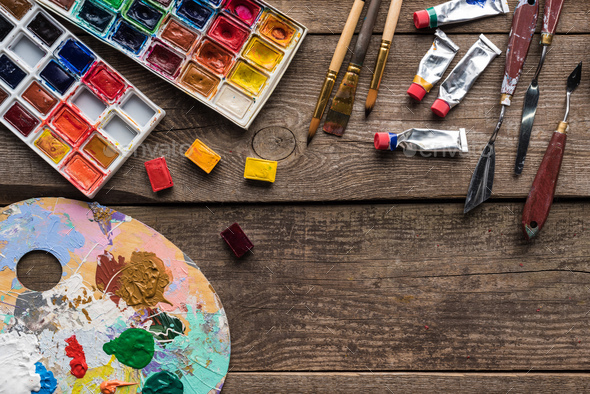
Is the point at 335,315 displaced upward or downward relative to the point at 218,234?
downward

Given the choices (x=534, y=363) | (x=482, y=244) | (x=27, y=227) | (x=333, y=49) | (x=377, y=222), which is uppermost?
(x=333, y=49)

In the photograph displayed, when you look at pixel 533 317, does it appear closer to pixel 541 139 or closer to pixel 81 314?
pixel 541 139

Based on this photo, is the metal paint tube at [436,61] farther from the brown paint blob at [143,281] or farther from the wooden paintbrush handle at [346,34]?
the brown paint blob at [143,281]

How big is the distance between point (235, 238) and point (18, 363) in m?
0.69

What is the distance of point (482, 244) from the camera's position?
1.11 metres

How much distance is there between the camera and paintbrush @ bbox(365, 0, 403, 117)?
107cm

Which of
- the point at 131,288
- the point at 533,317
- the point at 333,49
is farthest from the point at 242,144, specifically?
the point at 533,317

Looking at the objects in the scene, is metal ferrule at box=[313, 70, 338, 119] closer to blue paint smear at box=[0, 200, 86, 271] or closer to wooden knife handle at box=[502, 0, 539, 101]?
wooden knife handle at box=[502, 0, 539, 101]

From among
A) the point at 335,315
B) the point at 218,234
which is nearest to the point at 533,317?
the point at 335,315

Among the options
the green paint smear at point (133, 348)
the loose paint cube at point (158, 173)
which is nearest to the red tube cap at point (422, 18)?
the loose paint cube at point (158, 173)

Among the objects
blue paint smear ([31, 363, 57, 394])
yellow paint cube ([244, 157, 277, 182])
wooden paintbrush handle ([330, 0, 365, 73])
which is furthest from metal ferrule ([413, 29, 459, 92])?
blue paint smear ([31, 363, 57, 394])

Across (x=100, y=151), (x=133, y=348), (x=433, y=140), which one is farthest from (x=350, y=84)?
(x=133, y=348)

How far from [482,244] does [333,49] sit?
27.8 inches

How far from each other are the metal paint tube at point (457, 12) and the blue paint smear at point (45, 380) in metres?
1.42
